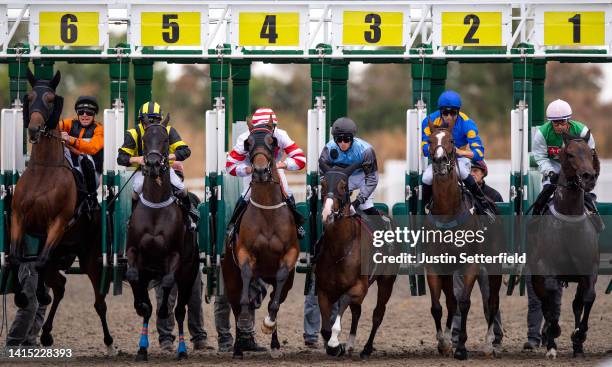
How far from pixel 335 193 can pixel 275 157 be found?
0.79 meters

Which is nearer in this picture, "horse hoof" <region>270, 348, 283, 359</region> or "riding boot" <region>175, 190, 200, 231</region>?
"horse hoof" <region>270, 348, 283, 359</region>

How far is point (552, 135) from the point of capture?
486 inches

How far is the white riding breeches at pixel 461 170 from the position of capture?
11945mm

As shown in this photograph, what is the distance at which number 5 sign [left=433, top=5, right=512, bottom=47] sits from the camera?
1295 centimetres

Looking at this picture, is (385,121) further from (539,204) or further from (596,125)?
(539,204)

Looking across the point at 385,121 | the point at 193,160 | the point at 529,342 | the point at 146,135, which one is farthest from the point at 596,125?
the point at 146,135

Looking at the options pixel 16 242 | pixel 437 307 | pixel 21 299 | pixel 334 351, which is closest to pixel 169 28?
pixel 16 242

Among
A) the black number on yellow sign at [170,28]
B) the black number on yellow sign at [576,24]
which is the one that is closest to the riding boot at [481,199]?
the black number on yellow sign at [576,24]

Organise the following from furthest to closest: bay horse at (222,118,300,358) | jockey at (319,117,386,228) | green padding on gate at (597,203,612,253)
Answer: green padding on gate at (597,203,612,253) → jockey at (319,117,386,228) → bay horse at (222,118,300,358)

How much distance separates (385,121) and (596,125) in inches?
263

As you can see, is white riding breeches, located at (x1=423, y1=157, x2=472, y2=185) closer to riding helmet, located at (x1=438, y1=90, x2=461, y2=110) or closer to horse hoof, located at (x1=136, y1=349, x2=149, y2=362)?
riding helmet, located at (x1=438, y1=90, x2=461, y2=110)

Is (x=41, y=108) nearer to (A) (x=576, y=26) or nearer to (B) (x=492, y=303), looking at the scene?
(B) (x=492, y=303)

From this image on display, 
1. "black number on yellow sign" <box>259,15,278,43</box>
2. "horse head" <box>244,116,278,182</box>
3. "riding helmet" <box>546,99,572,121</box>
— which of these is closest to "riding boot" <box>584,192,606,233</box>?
"riding helmet" <box>546,99,572,121</box>

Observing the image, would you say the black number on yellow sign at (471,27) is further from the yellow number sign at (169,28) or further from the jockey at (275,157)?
the yellow number sign at (169,28)
